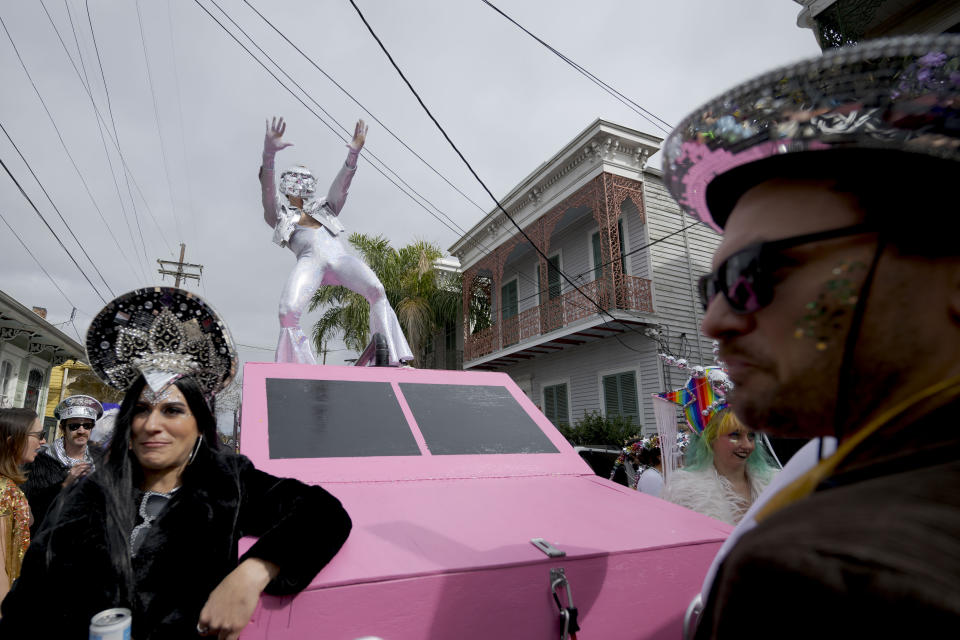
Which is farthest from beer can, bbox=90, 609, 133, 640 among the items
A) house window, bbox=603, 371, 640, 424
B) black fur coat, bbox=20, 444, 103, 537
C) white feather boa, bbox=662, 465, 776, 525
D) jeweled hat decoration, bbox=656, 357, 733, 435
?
house window, bbox=603, 371, 640, 424

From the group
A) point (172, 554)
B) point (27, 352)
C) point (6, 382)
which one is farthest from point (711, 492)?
point (27, 352)

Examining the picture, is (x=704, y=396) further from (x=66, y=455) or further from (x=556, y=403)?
(x=556, y=403)

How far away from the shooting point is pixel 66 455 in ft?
16.3

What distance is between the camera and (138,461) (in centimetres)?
199

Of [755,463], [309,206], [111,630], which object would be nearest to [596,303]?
[309,206]

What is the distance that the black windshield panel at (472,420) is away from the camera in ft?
9.95

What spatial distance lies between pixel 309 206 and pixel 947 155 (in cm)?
513

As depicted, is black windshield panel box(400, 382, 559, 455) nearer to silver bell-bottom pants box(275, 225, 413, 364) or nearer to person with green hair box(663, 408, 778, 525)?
person with green hair box(663, 408, 778, 525)

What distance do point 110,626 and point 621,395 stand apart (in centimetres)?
1173

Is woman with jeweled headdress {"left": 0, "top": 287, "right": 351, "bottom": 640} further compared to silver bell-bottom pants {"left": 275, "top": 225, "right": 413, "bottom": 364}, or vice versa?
silver bell-bottom pants {"left": 275, "top": 225, "right": 413, "bottom": 364}

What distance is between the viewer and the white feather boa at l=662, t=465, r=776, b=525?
275cm

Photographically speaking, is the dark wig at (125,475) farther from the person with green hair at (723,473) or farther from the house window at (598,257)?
the house window at (598,257)

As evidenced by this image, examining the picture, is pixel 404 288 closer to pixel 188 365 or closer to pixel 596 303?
pixel 596 303

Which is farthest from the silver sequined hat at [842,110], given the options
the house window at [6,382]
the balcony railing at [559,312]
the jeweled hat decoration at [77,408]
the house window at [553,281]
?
the house window at [6,382]
